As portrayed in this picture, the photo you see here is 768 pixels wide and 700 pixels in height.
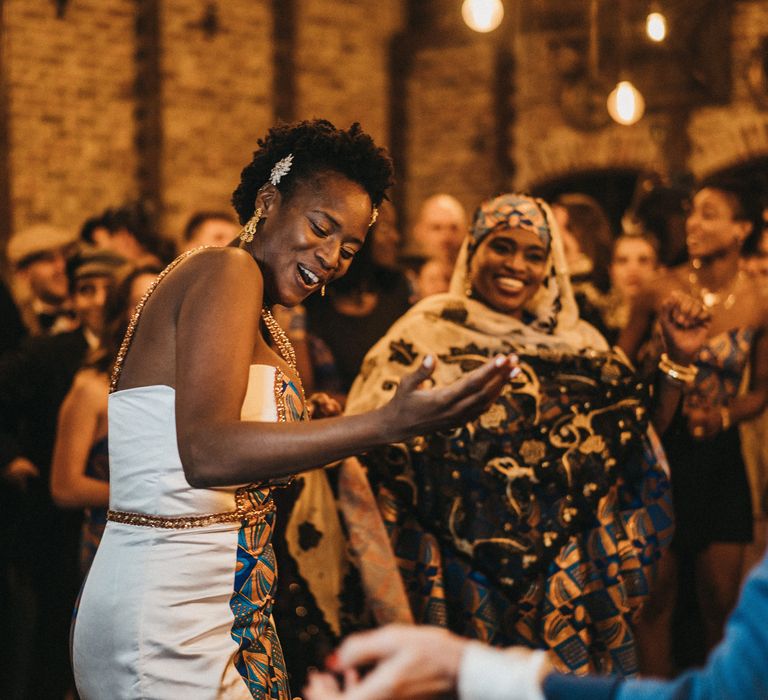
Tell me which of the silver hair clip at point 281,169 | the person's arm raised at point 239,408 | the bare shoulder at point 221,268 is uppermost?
the silver hair clip at point 281,169

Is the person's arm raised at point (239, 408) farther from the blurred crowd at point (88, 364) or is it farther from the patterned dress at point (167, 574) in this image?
the blurred crowd at point (88, 364)

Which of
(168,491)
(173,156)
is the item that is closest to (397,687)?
(168,491)

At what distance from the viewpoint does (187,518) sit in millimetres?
2391

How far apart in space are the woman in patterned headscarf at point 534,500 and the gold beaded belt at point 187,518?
1742 millimetres

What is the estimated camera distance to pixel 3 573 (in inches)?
217

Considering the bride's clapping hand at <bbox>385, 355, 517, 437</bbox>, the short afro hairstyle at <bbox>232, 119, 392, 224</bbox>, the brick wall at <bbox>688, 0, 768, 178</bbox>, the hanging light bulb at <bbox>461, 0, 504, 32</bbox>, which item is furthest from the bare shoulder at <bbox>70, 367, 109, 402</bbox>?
the brick wall at <bbox>688, 0, 768, 178</bbox>

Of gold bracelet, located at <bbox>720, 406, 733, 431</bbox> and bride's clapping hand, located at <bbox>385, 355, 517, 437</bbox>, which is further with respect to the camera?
gold bracelet, located at <bbox>720, 406, 733, 431</bbox>

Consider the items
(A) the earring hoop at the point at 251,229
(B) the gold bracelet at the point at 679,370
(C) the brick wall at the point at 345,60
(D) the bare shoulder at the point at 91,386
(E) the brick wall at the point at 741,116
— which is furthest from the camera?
(C) the brick wall at the point at 345,60

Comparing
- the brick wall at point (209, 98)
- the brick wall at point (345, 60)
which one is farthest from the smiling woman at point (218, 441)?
the brick wall at point (345, 60)

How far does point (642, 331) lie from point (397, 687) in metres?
4.15

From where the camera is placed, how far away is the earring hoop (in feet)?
8.64

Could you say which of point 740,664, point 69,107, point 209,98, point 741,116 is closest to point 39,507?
point 740,664

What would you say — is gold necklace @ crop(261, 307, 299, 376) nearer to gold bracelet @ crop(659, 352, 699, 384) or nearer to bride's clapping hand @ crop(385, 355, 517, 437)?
bride's clapping hand @ crop(385, 355, 517, 437)

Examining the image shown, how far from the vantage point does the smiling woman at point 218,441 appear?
7.19 ft
